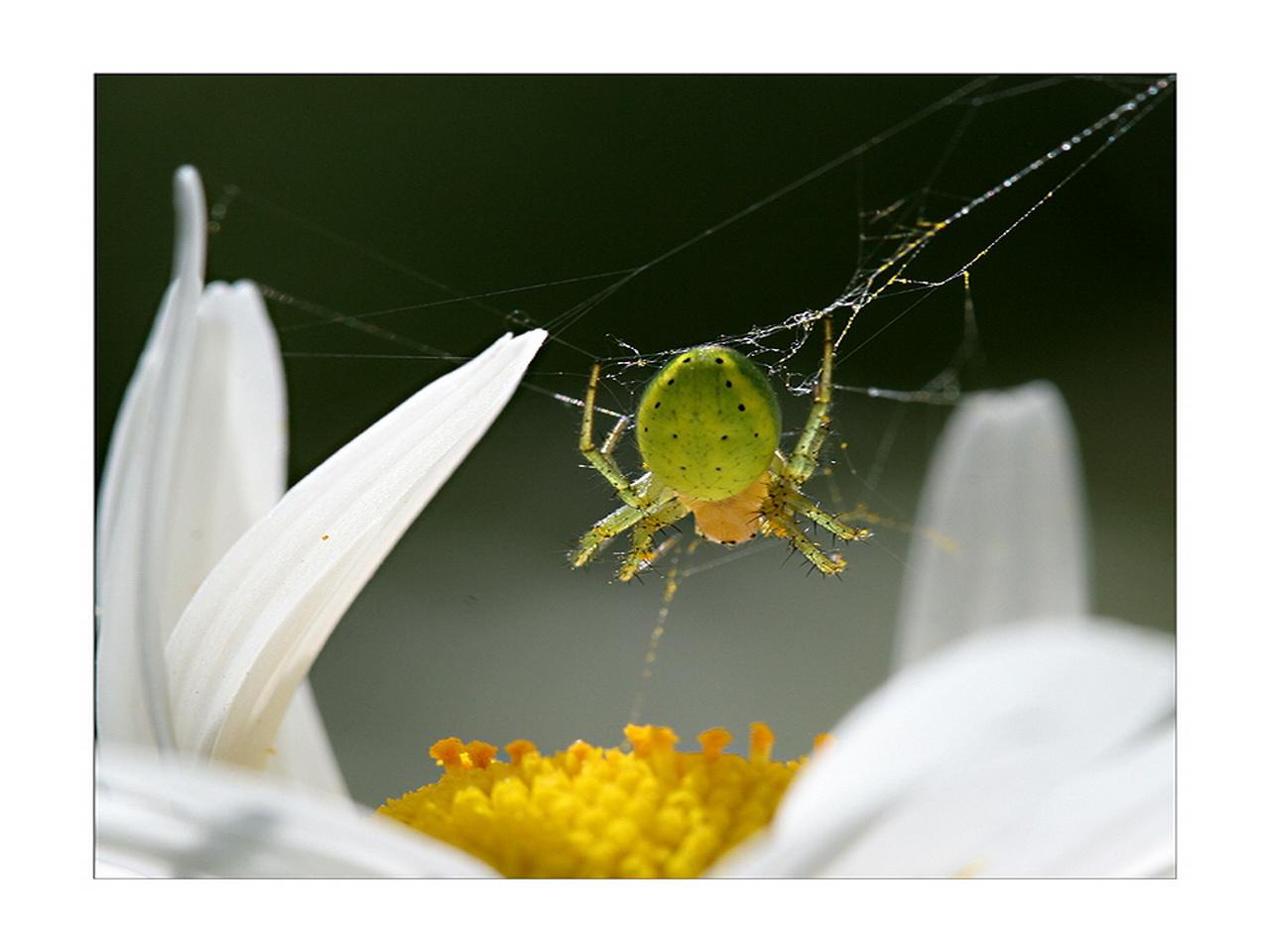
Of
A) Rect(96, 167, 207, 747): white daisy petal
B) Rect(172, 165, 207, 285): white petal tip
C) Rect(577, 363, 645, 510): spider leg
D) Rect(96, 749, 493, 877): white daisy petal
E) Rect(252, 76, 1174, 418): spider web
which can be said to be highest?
Rect(252, 76, 1174, 418): spider web

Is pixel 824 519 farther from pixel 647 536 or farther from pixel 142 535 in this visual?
pixel 142 535

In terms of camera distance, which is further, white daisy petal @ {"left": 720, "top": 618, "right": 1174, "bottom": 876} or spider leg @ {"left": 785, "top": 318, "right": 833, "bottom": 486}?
spider leg @ {"left": 785, "top": 318, "right": 833, "bottom": 486}

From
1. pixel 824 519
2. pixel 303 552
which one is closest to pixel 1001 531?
pixel 824 519

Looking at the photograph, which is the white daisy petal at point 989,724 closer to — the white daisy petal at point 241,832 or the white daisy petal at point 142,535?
the white daisy petal at point 241,832

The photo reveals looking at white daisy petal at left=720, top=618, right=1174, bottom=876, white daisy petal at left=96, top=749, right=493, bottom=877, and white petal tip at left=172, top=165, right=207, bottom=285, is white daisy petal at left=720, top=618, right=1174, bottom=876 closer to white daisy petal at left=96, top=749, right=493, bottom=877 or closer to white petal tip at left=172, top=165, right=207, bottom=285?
white daisy petal at left=96, top=749, right=493, bottom=877

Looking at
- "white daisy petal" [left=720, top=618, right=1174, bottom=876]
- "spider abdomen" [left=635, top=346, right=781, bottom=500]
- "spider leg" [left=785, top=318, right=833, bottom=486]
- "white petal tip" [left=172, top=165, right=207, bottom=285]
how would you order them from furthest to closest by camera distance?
"spider leg" [left=785, top=318, right=833, bottom=486] → "spider abdomen" [left=635, top=346, right=781, bottom=500] → "white petal tip" [left=172, top=165, right=207, bottom=285] → "white daisy petal" [left=720, top=618, right=1174, bottom=876]

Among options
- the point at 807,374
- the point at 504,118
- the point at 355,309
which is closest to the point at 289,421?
the point at 355,309

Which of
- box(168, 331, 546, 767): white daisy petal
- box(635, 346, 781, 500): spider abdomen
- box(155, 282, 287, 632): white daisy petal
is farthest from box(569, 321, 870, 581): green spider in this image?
box(155, 282, 287, 632): white daisy petal
